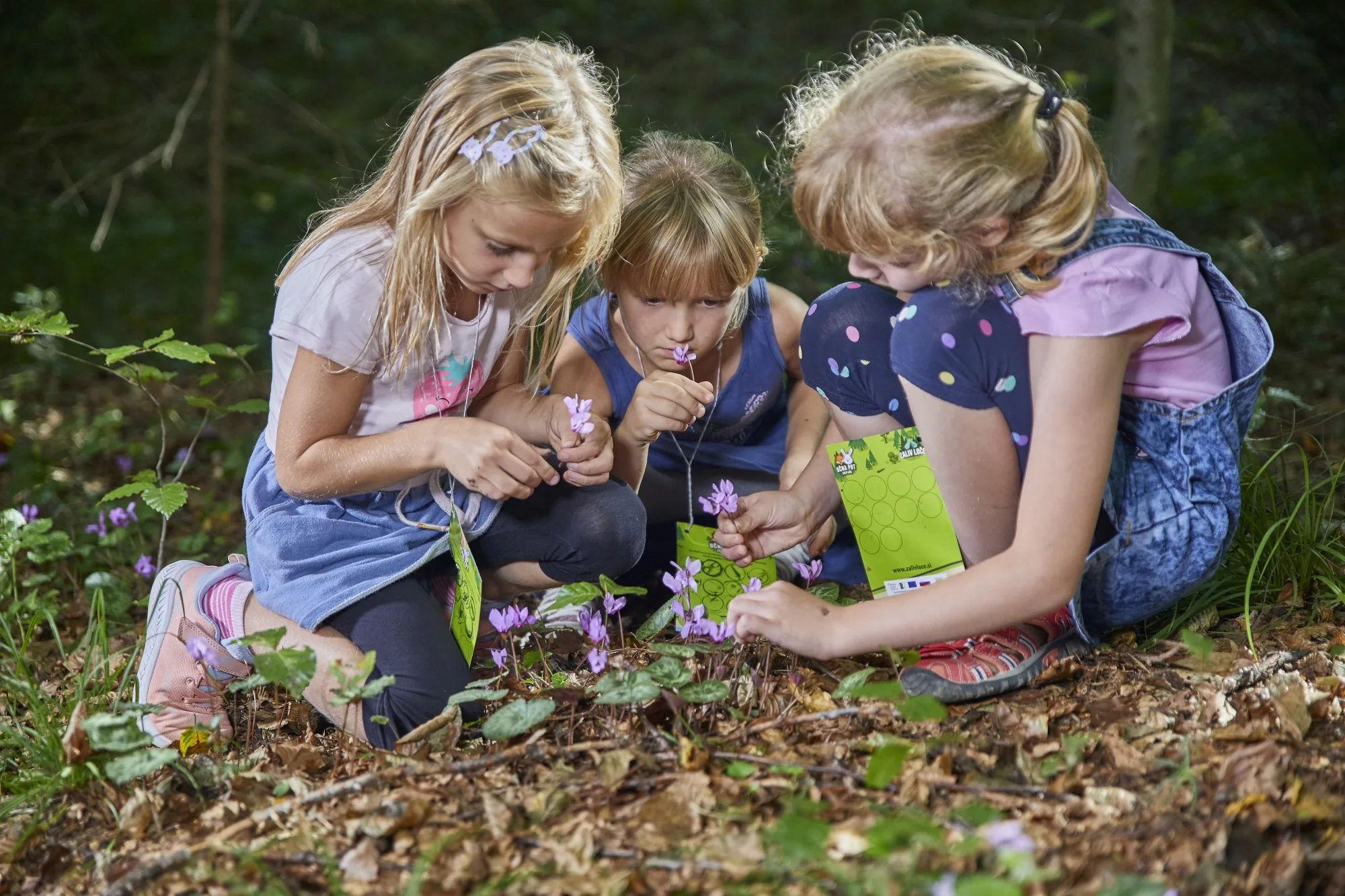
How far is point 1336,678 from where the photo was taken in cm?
199

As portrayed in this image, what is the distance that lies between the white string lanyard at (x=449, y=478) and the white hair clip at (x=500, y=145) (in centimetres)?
43

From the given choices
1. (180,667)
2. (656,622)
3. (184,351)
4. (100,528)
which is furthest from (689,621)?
(100,528)

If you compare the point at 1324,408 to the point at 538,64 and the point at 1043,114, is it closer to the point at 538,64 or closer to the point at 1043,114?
the point at 1043,114

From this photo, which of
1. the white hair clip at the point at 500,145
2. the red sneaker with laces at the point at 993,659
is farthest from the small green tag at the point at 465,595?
the red sneaker with laces at the point at 993,659

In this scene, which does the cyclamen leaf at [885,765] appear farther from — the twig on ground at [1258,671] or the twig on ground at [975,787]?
the twig on ground at [1258,671]

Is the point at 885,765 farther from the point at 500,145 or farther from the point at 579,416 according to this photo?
the point at 500,145

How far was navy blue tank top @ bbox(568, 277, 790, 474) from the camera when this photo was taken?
291cm

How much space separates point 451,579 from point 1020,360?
1.42 m

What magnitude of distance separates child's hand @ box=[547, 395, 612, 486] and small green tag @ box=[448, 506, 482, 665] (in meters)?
0.27

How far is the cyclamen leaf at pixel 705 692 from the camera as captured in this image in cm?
193

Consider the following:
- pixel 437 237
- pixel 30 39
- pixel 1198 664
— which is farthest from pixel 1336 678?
pixel 30 39

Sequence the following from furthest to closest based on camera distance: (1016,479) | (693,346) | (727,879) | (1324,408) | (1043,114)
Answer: (1324,408) < (693,346) < (1016,479) < (1043,114) < (727,879)

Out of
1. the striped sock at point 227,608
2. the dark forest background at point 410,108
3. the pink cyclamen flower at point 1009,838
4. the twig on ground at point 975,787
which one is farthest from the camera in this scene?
the dark forest background at point 410,108

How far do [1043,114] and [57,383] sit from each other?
4994mm
